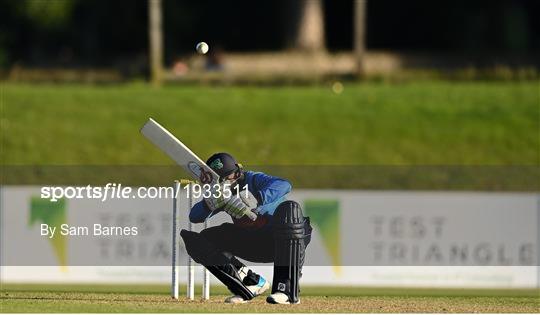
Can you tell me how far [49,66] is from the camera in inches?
1731

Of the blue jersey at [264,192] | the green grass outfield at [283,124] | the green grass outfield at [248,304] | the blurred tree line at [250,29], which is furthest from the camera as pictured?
the blurred tree line at [250,29]

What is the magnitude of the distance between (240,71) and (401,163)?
11300 mm

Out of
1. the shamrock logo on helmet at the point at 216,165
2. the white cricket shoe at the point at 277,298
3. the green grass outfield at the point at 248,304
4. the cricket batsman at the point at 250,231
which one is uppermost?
the shamrock logo on helmet at the point at 216,165

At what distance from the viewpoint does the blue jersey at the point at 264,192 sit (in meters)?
12.8

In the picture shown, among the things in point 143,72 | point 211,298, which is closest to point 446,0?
point 143,72

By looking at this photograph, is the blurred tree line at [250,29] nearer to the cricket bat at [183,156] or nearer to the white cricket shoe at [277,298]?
the white cricket shoe at [277,298]

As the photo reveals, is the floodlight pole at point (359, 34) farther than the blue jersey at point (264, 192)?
Yes

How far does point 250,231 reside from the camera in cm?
1307

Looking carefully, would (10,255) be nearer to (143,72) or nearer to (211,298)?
(211,298)

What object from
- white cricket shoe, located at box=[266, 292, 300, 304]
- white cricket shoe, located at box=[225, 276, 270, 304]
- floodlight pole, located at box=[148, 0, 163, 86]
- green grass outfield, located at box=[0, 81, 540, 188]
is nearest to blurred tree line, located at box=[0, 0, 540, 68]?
floodlight pole, located at box=[148, 0, 163, 86]

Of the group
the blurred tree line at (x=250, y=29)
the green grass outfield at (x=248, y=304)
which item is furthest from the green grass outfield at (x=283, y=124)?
the green grass outfield at (x=248, y=304)

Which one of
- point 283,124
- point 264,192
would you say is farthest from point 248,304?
point 283,124

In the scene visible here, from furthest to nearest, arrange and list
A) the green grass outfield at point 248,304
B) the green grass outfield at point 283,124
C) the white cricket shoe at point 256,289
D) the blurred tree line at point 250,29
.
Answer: the blurred tree line at point 250,29 → the green grass outfield at point 283,124 → the white cricket shoe at point 256,289 → the green grass outfield at point 248,304

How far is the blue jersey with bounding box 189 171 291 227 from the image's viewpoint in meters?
12.8
